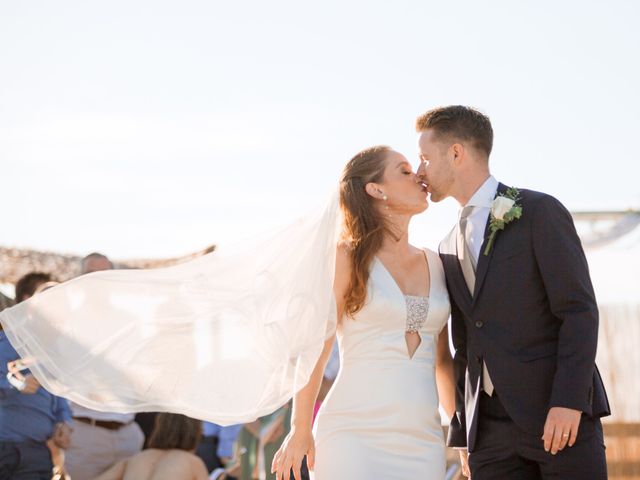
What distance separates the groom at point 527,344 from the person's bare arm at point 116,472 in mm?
2980

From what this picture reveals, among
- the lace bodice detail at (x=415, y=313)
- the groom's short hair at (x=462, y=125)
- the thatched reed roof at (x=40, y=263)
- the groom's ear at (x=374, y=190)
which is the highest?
the groom's short hair at (x=462, y=125)

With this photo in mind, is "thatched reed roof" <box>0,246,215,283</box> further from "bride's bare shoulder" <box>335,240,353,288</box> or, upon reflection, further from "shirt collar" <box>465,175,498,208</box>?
"shirt collar" <box>465,175,498,208</box>

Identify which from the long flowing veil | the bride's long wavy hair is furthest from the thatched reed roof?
the bride's long wavy hair

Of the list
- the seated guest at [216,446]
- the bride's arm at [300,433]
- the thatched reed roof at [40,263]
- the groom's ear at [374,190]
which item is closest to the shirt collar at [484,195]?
the groom's ear at [374,190]

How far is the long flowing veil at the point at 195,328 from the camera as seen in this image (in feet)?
15.0

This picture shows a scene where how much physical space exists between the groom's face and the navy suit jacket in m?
0.37

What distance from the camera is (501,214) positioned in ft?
14.6

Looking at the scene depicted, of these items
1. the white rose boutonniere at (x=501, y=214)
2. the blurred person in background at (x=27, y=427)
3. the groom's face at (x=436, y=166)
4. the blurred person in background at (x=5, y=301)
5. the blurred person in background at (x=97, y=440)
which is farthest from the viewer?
the blurred person in background at (x=5, y=301)

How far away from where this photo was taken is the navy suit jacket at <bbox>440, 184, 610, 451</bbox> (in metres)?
4.20

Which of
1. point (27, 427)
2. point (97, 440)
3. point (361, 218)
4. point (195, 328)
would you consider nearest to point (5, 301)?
point (97, 440)

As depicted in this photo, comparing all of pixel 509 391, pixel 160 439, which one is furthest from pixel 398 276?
pixel 160 439

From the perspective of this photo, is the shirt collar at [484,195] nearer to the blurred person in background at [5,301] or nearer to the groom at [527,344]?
the groom at [527,344]

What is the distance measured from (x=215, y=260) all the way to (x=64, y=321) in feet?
2.36

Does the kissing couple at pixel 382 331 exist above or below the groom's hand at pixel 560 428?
above
